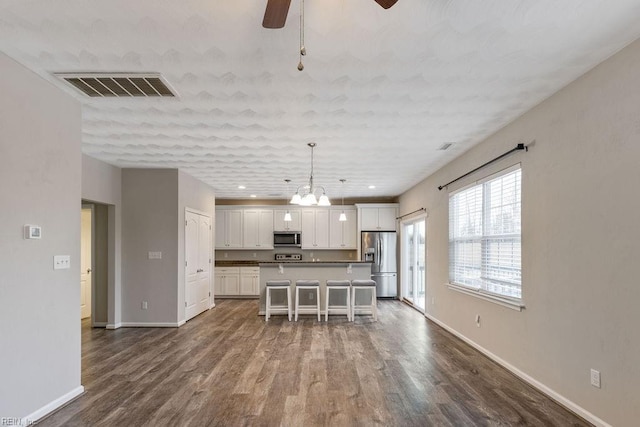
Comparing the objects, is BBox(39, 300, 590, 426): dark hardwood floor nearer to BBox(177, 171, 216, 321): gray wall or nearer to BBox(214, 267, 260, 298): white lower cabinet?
BBox(177, 171, 216, 321): gray wall

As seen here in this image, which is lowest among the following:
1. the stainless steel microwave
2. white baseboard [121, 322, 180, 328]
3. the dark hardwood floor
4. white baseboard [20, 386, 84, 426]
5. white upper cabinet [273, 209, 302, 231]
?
white baseboard [121, 322, 180, 328]

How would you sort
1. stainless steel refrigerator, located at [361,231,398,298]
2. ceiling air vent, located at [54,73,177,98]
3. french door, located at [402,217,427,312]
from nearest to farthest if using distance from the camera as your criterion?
ceiling air vent, located at [54,73,177,98], french door, located at [402,217,427,312], stainless steel refrigerator, located at [361,231,398,298]

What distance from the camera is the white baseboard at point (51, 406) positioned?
110 inches

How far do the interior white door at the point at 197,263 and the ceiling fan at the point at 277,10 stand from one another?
542 cm

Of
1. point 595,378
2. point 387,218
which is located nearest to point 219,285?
point 387,218

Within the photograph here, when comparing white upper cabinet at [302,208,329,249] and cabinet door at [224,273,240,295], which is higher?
white upper cabinet at [302,208,329,249]

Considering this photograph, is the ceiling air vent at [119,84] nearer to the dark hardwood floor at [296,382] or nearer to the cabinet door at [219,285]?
the dark hardwood floor at [296,382]

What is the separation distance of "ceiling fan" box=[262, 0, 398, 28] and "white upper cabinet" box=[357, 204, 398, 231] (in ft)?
26.3

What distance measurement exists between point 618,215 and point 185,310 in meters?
6.12

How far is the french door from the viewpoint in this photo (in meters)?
7.96

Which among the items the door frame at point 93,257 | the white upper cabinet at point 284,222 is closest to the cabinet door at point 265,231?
the white upper cabinet at point 284,222

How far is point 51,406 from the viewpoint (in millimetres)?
3041

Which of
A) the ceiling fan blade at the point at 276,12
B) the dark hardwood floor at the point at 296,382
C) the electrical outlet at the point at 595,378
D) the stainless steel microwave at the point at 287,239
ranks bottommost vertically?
the dark hardwood floor at the point at 296,382

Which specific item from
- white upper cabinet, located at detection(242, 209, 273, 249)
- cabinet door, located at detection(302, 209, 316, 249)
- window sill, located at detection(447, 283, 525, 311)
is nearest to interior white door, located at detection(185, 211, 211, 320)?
white upper cabinet, located at detection(242, 209, 273, 249)
